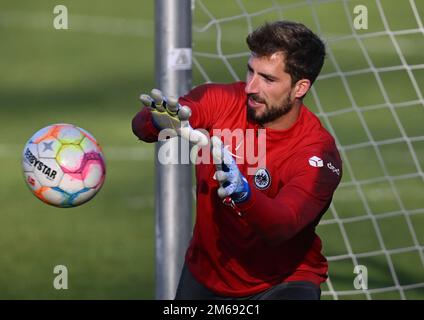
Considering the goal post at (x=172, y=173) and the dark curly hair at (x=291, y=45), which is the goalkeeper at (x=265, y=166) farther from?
the goal post at (x=172, y=173)

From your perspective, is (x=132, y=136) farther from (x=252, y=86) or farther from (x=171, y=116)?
(x=171, y=116)

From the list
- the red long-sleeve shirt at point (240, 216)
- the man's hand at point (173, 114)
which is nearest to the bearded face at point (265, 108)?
the red long-sleeve shirt at point (240, 216)

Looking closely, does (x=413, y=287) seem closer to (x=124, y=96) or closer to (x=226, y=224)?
(x=226, y=224)

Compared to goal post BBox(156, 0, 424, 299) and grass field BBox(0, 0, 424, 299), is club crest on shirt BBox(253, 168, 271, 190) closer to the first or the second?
goal post BBox(156, 0, 424, 299)

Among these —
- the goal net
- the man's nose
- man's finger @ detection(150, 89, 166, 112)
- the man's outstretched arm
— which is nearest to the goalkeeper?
the man's nose

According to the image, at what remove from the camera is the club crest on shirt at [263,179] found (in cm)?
642

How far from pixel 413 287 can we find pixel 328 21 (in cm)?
929

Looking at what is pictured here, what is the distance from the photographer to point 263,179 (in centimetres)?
643

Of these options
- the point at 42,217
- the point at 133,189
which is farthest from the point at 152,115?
the point at 133,189

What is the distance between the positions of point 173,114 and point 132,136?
7.52m

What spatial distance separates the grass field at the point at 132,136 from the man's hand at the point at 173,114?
3038 millimetres

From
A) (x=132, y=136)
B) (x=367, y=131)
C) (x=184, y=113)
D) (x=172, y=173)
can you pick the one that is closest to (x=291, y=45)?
(x=184, y=113)

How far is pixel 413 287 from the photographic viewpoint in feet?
29.5

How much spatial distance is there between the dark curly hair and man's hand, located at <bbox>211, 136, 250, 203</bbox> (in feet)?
3.71
